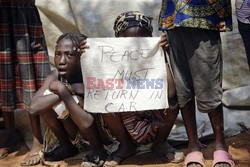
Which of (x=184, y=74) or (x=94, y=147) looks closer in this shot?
(x=184, y=74)

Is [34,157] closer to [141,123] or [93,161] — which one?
[93,161]

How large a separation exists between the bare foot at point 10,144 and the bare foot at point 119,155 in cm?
97

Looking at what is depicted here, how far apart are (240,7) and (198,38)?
13.1 inches

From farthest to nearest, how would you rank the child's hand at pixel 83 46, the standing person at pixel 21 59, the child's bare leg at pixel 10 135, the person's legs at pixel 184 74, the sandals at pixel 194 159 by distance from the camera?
the child's bare leg at pixel 10 135 → the standing person at pixel 21 59 → the child's hand at pixel 83 46 → the sandals at pixel 194 159 → the person's legs at pixel 184 74

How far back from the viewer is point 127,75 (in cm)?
287

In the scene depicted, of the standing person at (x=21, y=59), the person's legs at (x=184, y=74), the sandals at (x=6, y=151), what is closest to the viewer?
the person's legs at (x=184, y=74)

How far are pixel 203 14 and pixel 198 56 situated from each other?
253 millimetres

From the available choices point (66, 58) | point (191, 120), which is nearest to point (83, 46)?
point (66, 58)

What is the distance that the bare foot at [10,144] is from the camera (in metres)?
3.49

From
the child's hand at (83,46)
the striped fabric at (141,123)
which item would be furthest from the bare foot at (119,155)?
the child's hand at (83,46)

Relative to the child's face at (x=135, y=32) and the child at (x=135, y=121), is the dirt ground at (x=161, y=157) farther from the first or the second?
the child's face at (x=135, y=32)

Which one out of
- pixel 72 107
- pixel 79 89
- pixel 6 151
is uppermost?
pixel 79 89

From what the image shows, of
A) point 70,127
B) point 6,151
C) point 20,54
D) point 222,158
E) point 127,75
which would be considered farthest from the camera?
point 6,151

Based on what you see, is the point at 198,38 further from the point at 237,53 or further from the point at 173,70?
the point at 237,53
